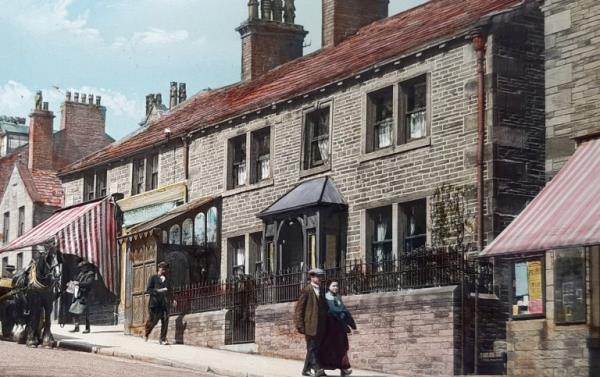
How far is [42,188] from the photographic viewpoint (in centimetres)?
4712

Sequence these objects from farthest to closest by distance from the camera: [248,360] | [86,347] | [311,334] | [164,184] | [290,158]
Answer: [164,184], [290,158], [86,347], [248,360], [311,334]

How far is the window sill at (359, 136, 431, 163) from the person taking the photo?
24095 millimetres

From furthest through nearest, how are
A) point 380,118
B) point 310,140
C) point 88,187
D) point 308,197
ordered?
1. point 88,187
2. point 310,140
3. point 308,197
4. point 380,118

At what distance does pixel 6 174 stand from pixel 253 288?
32301 millimetres

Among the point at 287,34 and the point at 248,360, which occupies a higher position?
the point at 287,34

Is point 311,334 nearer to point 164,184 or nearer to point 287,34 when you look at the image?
point 164,184

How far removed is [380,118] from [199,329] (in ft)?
19.2

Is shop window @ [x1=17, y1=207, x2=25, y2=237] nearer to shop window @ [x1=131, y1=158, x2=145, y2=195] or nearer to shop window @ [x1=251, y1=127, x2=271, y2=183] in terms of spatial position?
shop window @ [x1=131, y1=158, x2=145, y2=195]

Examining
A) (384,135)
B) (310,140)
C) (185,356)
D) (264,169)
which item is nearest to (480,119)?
(384,135)

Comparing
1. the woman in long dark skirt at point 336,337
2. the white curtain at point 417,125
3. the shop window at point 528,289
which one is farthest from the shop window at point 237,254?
the shop window at point 528,289

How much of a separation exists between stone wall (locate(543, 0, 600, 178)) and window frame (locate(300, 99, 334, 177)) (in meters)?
7.34

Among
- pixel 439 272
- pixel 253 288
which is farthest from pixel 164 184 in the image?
pixel 439 272

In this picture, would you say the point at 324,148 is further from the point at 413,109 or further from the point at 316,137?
the point at 413,109

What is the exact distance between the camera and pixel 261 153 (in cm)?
3047
